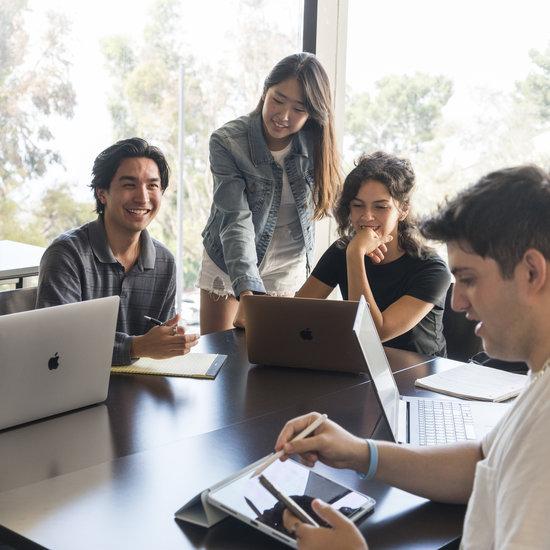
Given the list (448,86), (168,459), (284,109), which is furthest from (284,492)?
(448,86)

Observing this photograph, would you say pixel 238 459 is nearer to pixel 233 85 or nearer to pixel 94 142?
pixel 94 142

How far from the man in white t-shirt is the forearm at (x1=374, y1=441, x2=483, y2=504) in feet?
0.60

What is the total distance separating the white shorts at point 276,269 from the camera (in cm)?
294

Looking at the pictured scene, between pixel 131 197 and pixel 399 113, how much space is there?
1.99m

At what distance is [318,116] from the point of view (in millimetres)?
2736

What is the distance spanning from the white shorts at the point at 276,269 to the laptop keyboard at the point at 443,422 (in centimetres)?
121

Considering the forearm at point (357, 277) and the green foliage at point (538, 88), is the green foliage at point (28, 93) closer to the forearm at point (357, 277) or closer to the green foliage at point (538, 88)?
the forearm at point (357, 277)

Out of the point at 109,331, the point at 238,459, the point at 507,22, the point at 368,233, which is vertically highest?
the point at 507,22

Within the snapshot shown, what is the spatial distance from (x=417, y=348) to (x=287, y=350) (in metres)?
0.49

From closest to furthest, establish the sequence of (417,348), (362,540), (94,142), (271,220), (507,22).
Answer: (362,540) < (417,348) < (271,220) < (94,142) < (507,22)

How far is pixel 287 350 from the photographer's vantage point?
211cm

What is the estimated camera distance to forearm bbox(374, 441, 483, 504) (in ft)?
4.58

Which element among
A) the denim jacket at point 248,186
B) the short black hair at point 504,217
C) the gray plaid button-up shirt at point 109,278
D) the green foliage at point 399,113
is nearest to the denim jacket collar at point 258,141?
the denim jacket at point 248,186

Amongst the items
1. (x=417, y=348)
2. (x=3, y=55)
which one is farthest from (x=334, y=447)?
(x=3, y=55)
